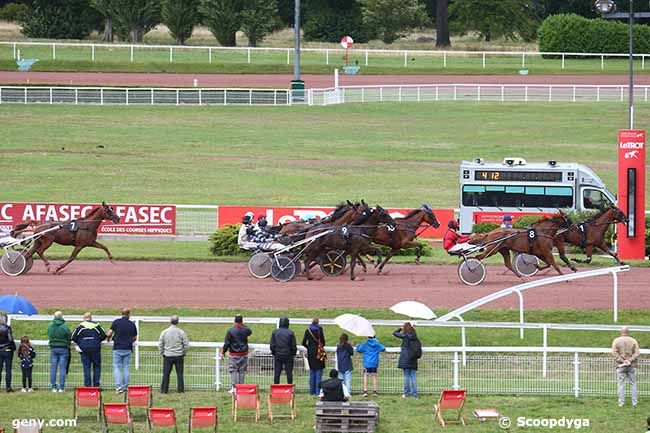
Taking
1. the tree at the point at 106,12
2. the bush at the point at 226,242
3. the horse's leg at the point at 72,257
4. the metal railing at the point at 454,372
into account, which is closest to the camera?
the metal railing at the point at 454,372

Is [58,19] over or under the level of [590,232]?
over

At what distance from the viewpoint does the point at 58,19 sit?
73812 millimetres

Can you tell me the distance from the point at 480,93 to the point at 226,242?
3066cm

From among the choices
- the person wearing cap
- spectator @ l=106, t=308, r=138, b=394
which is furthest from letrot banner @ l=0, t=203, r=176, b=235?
spectator @ l=106, t=308, r=138, b=394

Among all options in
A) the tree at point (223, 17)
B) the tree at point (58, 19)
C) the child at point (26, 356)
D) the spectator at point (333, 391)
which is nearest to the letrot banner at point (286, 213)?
the child at point (26, 356)

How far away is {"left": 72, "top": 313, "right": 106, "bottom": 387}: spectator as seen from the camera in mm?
17422

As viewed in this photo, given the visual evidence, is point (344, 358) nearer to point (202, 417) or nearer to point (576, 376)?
point (202, 417)

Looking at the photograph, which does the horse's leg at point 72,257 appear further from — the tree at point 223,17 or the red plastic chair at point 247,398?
the tree at point 223,17

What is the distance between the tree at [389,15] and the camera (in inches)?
3007

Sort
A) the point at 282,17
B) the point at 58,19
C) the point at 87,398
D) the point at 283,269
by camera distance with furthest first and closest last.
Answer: the point at 282,17 → the point at 58,19 → the point at 283,269 → the point at 87,398

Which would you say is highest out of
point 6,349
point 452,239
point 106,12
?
point 106,12

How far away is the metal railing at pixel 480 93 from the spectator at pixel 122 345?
3844 centimetres

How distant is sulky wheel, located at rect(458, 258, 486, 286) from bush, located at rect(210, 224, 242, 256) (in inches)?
239

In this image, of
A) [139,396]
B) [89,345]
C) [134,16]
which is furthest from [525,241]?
[134,16]
